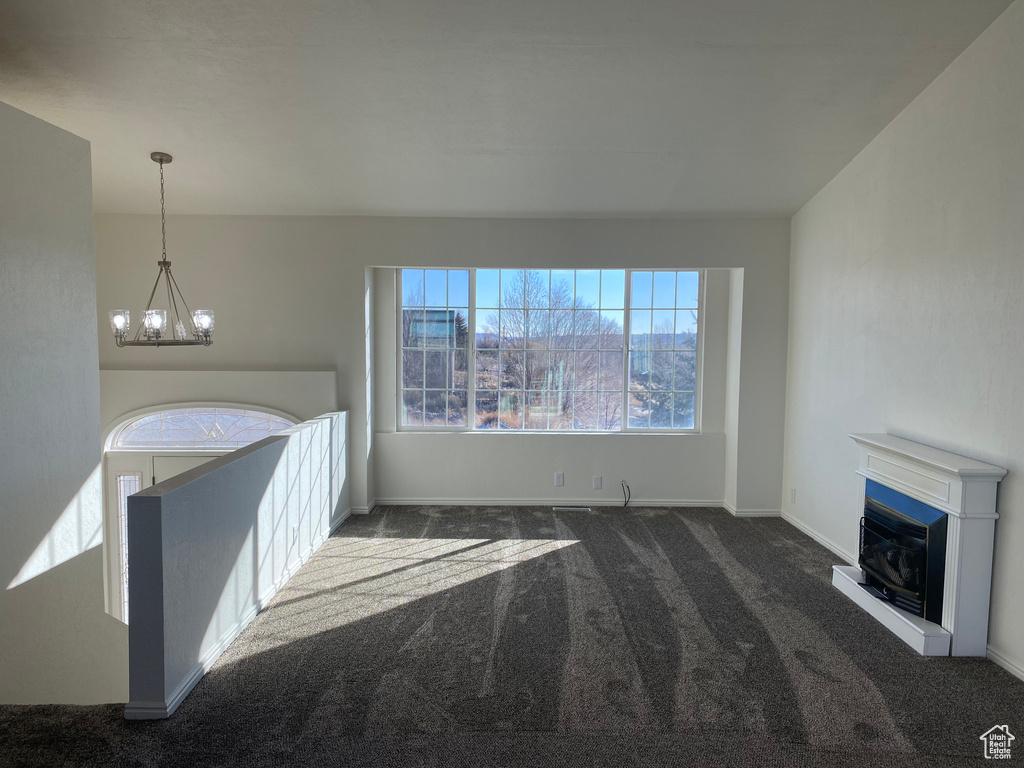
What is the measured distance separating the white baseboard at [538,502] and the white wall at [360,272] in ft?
1.64

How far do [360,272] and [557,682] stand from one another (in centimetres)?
383

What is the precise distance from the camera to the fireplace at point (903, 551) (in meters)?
3.07

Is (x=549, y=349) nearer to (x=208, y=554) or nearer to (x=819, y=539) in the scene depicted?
(x=819, y=539)

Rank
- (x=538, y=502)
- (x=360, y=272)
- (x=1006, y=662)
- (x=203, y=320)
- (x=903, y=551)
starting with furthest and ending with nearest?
(x=538, y=502), (x=360, y=272), (x=203, y=320), (x=903, y=551), (x=1006, y=662)

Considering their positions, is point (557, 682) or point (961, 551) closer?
point (557, 682)

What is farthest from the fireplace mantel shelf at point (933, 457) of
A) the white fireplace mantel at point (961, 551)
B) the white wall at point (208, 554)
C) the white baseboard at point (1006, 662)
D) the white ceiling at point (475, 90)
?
the white wall at point (208, 554)

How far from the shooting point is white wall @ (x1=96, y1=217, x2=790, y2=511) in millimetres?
5219

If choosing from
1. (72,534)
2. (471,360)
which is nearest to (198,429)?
(72,534)

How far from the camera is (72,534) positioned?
124 inches

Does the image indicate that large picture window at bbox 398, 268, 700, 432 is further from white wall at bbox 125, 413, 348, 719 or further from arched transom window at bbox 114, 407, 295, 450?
white wall at bbox 125, 413, 348, 719

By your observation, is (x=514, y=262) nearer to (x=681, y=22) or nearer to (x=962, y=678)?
(x=681, y=22)

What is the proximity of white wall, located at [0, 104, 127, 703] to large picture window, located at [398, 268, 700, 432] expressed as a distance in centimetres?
276

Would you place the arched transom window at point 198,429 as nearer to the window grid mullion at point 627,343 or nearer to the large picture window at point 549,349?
the large picture window at point 549,349

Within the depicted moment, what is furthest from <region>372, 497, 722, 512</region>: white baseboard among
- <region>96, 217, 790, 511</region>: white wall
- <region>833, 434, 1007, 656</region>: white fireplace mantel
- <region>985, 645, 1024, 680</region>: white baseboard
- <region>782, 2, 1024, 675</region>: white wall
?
<region>985, 645, 1024, 680</region>: white baseboard
